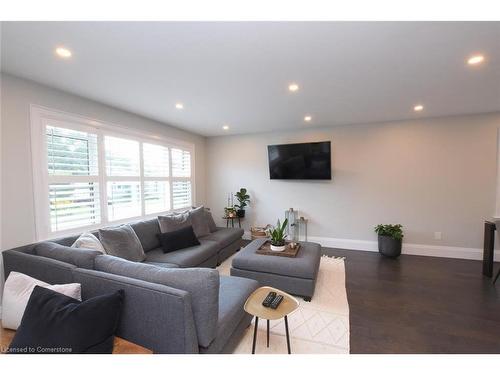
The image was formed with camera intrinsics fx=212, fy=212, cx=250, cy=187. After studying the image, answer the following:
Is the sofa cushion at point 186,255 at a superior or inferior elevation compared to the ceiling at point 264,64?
inferior

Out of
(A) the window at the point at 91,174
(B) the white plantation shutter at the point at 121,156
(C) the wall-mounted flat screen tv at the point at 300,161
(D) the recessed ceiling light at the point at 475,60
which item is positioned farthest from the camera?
(C) the wall-mounted flat screen tv at the point at 300,161

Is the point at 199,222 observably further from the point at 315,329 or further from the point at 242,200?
the point at 315,329

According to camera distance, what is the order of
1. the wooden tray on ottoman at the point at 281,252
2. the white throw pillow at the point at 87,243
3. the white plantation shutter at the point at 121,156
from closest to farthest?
the white throw pillow at the point at 87,243 < the wooden tray on ottoman at the point at 281,252 < the white plantation shutter at the point at 121,156

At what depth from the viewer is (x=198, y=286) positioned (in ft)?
4.25

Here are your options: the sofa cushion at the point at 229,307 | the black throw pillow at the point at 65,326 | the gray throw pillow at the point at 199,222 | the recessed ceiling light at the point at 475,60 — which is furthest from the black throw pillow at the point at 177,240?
the recessed ceiling light at the point at 475,60

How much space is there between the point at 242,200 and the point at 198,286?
3.73 meters

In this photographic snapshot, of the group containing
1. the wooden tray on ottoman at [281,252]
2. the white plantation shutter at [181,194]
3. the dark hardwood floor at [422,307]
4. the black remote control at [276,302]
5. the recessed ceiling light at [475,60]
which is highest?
the recessed ceiling light at [475,60]

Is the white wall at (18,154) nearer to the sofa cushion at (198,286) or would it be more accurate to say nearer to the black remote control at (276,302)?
the sofa cushion at (198,286)

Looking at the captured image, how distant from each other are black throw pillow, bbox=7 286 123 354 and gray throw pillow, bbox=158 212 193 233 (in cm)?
204

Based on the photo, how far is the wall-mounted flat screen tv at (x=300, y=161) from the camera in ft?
13.9

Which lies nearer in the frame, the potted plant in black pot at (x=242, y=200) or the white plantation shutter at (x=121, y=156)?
the white plantation shutter at (x=121, y=156)

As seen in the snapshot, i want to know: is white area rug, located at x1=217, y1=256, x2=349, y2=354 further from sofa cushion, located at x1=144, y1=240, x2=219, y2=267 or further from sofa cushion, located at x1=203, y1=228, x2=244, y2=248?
sofa cushion, located at x1=203, y1=228, x2=244, y2=248

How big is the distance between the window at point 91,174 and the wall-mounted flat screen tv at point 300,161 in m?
2.23
